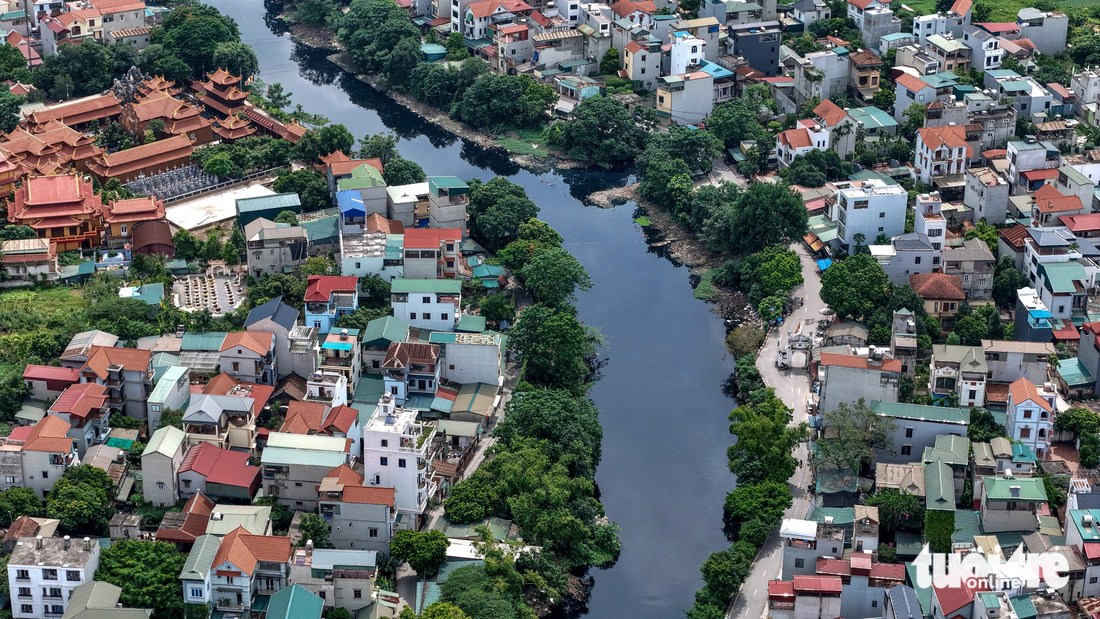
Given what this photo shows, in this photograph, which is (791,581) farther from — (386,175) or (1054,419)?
(386,175)

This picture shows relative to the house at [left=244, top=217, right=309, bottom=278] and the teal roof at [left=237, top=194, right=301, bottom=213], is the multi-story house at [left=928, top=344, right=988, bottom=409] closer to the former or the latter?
the house at [left=244, top=217, right=309, bottom=278]

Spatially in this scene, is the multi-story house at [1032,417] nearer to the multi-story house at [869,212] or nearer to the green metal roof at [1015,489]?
the green metal roof at [1015,489]

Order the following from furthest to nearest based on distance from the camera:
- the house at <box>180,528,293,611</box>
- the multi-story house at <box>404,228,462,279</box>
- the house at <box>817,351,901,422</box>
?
the multi-story house at <box>404,228,462,279</box> < the house at <box>817,351,901,422</box> < the house at <box>180,528,293,611</box>

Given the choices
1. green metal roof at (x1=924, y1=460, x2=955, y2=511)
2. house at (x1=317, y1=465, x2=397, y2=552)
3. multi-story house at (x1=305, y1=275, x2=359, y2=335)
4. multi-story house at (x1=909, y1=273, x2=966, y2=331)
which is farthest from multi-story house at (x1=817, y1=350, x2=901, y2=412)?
multi-story house at (x1=305, y1=275, x2=359, y2=335)

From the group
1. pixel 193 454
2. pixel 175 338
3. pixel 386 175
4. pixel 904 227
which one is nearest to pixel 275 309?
pixel 175 338

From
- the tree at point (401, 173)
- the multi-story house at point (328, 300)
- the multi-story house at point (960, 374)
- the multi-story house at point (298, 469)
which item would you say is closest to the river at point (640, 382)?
the tree at point (401, 173)

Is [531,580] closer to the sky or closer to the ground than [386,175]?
closer to the ground
